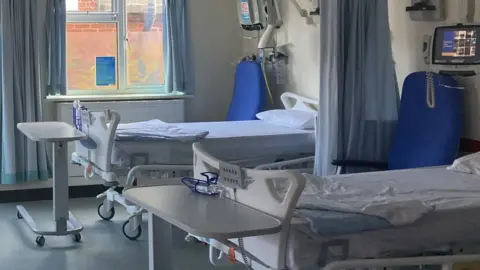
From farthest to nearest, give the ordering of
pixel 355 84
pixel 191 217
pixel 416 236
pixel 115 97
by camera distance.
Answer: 1. pixel 115 97
2. pixel 355 84
3. pixel 416 236
4. pixel 191 217

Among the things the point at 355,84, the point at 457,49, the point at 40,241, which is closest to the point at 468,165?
the point at 457,49

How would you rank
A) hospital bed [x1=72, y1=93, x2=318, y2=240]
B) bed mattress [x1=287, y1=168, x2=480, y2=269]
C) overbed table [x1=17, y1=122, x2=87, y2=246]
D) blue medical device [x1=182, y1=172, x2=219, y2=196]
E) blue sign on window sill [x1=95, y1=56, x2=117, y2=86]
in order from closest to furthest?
bed mattress [x1=287, y1=168, x2=480, y2=269] < blue medical device [x1=182, y1=172, x2=219, y2=196] < hospital bed [x1=72, y1=93, x2=318, y2=240] < overbed table [x1=17, y1=122, x2=87, y2=246] < blue sign on window sill [x1=95, y1=56, x2=117, y2=86]

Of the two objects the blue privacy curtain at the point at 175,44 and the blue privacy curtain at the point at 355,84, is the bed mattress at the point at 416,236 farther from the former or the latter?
the blue privacy curtain at the point at 175,44

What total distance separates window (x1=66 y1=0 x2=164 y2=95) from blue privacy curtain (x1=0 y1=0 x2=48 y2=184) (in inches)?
17.4

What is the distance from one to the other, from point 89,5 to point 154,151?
84.1 inches

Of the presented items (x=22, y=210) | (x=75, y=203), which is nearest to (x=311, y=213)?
(x=22, y=210)

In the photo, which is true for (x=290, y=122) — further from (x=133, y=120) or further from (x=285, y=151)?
(x=133, y=120)

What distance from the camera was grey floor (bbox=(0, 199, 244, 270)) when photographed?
4.25 m

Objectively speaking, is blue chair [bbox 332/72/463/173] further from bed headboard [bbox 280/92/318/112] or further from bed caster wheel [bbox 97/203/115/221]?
bed caster wheel [bbox 97/203/115/221]

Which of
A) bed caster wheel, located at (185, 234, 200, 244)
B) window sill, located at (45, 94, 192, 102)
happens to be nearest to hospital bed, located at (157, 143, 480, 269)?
bed caster wheel, located at (185, 234, 200, 244)

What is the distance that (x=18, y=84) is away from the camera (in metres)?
5.75

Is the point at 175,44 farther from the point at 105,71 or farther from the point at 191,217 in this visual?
the point at 191,217

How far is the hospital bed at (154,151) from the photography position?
4.51 meters

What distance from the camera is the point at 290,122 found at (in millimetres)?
5129
